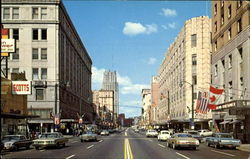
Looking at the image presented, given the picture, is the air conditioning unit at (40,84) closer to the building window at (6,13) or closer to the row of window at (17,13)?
the row of window at (17,13)

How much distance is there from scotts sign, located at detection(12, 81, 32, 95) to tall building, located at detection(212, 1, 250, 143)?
824 inches

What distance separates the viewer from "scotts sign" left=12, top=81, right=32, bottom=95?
109 ft

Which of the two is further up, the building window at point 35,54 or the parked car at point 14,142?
the building window at point 35,54

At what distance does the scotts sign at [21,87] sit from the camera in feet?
109

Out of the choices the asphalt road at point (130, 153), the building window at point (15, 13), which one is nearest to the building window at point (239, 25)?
the asphalt road at point (130, 153)

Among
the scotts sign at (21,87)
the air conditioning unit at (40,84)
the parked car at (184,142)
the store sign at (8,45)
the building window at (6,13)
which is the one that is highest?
the building window at (6,13)

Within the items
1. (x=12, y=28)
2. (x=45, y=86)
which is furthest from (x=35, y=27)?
(x=45, y=86)

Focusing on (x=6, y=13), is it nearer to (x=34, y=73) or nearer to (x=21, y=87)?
(x=34, y=73)

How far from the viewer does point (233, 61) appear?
47.7 m

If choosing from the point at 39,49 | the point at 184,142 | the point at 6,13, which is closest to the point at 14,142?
the point at 184,142

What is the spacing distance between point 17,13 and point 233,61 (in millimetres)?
44609

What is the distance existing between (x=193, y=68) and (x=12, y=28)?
38.9 meters

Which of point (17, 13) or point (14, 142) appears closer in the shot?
point (14, 142)

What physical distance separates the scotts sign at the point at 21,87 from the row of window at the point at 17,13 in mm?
40457
